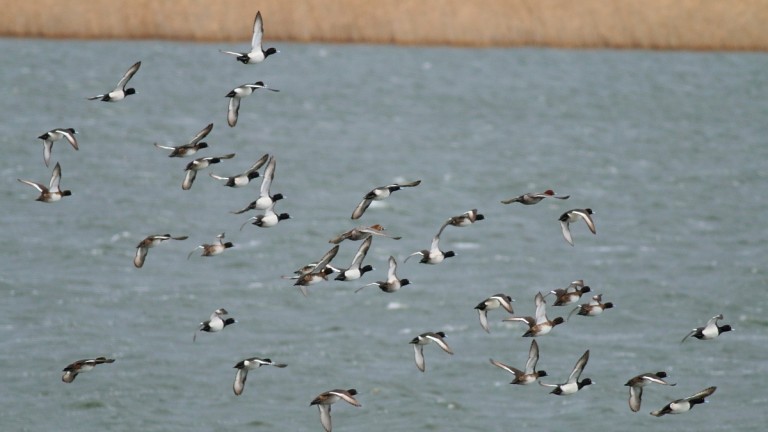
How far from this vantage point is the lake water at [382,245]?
29328mm

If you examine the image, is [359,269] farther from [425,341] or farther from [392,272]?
[425,341]

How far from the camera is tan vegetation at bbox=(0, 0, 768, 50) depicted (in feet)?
191

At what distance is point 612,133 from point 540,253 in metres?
21.8

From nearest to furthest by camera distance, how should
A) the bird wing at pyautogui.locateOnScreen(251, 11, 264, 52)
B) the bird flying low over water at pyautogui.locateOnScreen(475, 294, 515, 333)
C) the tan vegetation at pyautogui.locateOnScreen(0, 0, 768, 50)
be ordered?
1. the bird flying low over water at pyautogui.locateOnScreen(475, 294, 515, 333)
2. the bird wing at pyautogui.locateOnScreen(251, 11, 264, 52)
3. the tan vegetation at pyautogui.locateOnScreen(0, 0, 768, 50)

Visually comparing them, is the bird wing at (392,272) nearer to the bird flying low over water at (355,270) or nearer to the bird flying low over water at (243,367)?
the bird flying low over water at (355,270)

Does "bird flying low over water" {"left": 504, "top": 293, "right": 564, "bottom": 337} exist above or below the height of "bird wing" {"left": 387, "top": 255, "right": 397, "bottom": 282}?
below

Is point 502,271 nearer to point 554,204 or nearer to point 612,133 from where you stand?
point 554,204

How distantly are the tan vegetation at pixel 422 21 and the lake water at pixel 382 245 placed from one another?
12.4 ft

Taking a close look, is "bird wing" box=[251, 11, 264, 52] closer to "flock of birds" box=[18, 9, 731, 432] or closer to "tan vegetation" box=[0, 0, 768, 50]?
"flock of birds" box=[18, 9, 731, 432]

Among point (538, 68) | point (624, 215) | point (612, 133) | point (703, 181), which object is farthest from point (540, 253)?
point (538, 68)

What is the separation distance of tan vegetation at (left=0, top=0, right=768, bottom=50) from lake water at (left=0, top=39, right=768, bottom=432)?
12.4ft

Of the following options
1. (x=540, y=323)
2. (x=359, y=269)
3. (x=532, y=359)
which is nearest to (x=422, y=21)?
(x=540, y=323)

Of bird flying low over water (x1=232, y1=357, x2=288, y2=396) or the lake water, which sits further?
the lake water

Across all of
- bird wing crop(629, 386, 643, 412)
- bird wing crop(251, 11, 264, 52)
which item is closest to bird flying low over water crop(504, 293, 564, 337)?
bird wing crop(629, 386, 643, 412)
